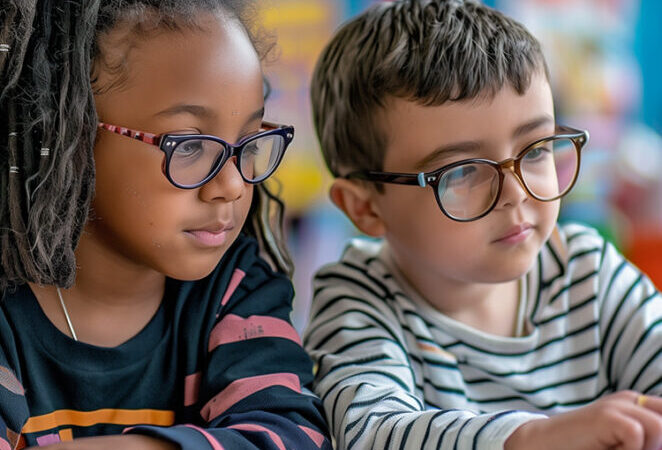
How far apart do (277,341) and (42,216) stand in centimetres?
30

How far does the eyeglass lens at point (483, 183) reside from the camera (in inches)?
39.4

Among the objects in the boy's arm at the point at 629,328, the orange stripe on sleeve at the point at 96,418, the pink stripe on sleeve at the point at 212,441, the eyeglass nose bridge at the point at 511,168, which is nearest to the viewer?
the pink stripe on sleeve at the point at 212,441

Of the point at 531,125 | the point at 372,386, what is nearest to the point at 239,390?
the point at 372,386

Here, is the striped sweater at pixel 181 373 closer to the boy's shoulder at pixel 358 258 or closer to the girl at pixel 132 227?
the girl at pixel 132 227

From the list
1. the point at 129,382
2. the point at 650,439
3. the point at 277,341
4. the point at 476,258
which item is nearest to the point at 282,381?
the point at 277,341

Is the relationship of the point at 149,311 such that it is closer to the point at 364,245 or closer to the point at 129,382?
the point at 129,382

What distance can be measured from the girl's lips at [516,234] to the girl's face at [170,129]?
0.34m

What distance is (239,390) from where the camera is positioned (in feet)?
2.98

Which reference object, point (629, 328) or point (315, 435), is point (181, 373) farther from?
point (629, 328)

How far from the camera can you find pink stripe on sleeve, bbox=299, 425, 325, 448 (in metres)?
0.89

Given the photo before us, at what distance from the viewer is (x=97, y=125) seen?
840 millimetres

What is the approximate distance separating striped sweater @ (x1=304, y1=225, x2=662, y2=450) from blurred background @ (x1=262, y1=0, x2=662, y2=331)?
1.27 meters

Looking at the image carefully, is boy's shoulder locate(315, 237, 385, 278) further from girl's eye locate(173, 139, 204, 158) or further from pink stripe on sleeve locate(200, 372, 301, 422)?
girl's eye locate(173, 139, 204, 158)


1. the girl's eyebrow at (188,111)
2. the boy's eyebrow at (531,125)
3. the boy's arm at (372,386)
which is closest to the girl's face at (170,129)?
the girl's eyebrow at (188,111)
